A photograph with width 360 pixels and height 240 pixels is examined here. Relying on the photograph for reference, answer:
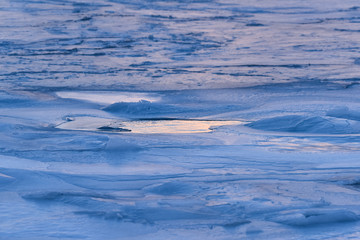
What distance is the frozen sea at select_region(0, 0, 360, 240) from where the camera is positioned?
1949 mm

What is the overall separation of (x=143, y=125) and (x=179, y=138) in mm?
409

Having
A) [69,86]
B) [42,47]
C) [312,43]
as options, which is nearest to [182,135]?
[69,86]

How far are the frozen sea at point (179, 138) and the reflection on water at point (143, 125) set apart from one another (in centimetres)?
1

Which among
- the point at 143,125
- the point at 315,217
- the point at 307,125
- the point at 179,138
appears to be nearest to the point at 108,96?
the point at 143,125

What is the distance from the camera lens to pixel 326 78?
4637mm

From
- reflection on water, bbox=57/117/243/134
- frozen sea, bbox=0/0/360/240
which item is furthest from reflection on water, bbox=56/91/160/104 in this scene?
reflection on water, bbox=57/117/243/134

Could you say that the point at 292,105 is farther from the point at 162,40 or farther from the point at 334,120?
the point at 162,40

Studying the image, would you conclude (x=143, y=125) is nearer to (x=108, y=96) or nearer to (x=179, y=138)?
(x=179, y=138)

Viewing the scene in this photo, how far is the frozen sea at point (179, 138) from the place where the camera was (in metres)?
1.95

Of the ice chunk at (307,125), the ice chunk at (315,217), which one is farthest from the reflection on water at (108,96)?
the ice chunk at (315,217)

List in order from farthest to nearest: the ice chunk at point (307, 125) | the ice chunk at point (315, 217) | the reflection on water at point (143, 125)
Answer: the reflection on water at point (143, 125) → the ice chunk at point (307, 125) → the ice chunk at point (315, 217)

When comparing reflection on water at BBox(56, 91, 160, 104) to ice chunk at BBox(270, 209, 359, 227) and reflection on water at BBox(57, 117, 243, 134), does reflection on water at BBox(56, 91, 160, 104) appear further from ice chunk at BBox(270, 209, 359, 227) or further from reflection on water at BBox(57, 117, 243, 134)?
ice chunk at BBox(270, 209, 359, 227)

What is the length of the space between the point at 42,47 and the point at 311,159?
14.3ft

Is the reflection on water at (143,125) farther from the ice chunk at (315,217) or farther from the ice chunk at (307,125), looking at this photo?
the ice chunk at (315,217)
